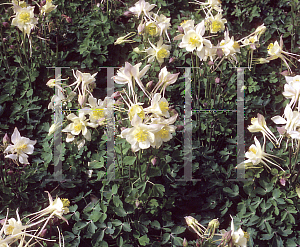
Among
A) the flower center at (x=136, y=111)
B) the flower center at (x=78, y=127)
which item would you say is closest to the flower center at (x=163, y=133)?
the flower center at (x=136, y=111)

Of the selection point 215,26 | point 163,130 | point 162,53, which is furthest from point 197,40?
point 163,130

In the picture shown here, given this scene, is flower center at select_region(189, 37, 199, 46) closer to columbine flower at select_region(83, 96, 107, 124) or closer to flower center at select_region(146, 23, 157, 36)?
flower center at select_region(146, 23, 157, 36)

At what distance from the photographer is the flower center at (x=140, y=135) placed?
1713mm

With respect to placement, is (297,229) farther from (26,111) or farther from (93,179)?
(26,111)

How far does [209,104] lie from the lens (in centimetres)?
274

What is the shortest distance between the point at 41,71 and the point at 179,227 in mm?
1743

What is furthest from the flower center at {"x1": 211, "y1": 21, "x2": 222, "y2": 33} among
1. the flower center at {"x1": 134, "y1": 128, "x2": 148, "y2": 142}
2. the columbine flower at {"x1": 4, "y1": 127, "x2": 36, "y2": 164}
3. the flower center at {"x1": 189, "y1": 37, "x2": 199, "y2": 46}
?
the columbine flower at {"x1": 4, "y1": 127, "x2": 36, "y2": 164}

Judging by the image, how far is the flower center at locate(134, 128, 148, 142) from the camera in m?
1.71

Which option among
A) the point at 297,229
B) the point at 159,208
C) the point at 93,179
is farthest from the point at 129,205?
the point at 297,229

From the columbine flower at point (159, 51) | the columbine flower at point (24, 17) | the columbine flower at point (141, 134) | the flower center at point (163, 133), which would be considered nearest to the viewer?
the columbine flower at point (141, 134)

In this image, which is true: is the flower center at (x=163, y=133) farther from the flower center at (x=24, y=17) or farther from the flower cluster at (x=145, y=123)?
the flower center at (x=24, y=17)

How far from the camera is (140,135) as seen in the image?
1.72 m

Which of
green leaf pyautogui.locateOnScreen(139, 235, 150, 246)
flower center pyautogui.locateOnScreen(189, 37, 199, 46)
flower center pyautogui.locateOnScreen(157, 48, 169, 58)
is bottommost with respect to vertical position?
green leaf pyautogui.locateOnScreen(139, 235, 150, 246)

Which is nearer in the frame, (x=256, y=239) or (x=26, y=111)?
(x=256, y=239)
